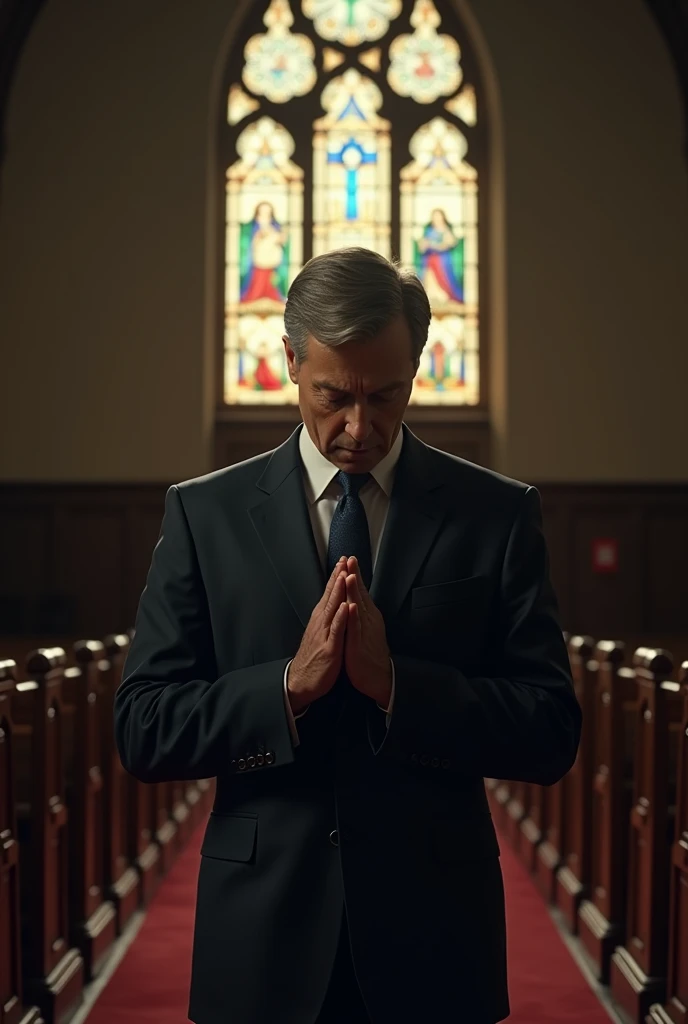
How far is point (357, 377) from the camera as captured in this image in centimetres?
165

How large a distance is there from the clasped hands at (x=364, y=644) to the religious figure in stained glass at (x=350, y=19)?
464 inches

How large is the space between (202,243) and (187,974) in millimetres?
8112

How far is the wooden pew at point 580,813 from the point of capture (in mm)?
5520

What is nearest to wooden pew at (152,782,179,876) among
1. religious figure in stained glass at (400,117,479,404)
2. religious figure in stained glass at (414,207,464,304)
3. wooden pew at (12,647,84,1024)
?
wooden pew at (12,647,84,1024)

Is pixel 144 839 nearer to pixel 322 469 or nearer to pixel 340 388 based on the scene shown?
pixel 322 469

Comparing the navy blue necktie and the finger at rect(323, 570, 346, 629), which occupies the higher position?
the navy blue necktie

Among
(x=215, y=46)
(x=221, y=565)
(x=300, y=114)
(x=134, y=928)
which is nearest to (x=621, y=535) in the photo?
(x=300, y=114)

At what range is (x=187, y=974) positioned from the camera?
4.86m

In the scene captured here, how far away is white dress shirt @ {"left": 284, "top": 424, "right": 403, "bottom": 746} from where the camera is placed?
179 cm

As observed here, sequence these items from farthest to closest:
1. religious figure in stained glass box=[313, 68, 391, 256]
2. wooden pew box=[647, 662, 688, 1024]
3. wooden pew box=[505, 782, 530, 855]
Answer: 1. religious figure in stained glass box=[313, 68, 391, 256]
2. wooden pew box=[505, 782, 530, 855]
3. wooden pew box=[647, 662, 688, 1024]

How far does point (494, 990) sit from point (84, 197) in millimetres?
10970

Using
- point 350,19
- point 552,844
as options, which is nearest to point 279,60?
point 350,19

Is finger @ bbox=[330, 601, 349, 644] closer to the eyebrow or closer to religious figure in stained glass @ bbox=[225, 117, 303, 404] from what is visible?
the eyebrow

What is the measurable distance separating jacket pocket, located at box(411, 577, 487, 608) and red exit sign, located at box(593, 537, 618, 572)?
10.2m
